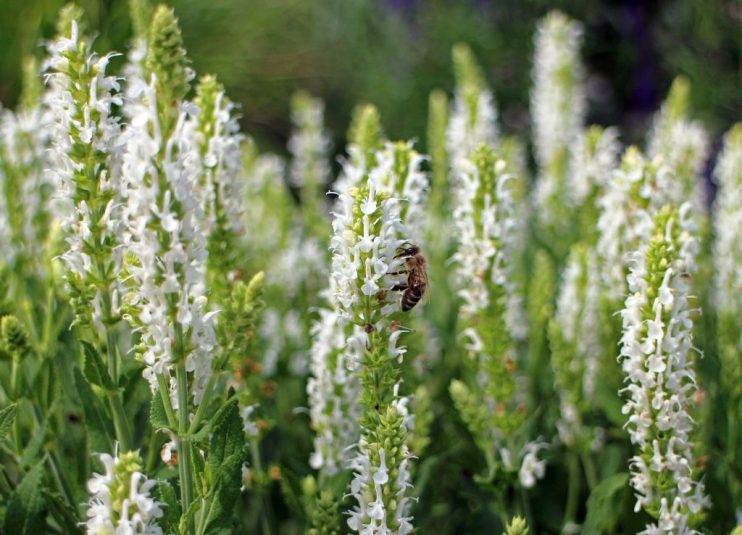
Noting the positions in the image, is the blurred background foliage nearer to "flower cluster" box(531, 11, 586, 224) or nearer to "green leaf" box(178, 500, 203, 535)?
"flower cluster" box(531, 11, 586, 224)

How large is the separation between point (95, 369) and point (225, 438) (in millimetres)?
411

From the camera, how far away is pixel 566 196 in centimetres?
482

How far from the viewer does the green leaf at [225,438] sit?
6.99ft

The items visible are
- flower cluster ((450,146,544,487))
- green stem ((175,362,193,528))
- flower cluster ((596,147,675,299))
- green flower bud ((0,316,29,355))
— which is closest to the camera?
green stem ((175,362,193,528))

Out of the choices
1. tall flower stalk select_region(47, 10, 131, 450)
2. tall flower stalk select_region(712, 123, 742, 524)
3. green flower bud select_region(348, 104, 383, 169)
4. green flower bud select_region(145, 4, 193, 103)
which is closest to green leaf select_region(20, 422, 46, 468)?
tall flower stalk select_region(47, 10, 131, 450)

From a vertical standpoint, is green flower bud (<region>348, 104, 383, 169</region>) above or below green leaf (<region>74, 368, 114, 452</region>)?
above

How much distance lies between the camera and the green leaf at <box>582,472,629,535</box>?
2.62m

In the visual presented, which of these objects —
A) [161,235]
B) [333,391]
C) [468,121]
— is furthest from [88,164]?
[468,121]

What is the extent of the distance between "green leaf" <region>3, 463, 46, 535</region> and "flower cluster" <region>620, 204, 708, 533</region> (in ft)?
5.17

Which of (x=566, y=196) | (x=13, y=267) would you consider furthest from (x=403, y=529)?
(x=566, y=196)

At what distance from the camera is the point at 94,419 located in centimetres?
250

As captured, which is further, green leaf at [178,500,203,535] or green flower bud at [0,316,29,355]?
green flower bud at [0,316,29,355]

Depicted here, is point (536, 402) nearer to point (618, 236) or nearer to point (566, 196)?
point (618, 236)

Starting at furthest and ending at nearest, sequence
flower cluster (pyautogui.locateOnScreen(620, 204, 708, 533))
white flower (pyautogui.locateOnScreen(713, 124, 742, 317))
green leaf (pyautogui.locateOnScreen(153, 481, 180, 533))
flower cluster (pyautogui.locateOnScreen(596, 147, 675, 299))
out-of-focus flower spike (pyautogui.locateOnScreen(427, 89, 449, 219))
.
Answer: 1. out-of-focus flower spike (pyautogui.locateOnScreen(427, 89, 449, 219))
2. white flower (pyautogui.locateOnScreen(713, 124, 742, 317))
3. flower cluster (pyautogui.locateOnScreen(596, 147, 675, 299))
4. flower cluster (pyautogui.locateOnScreen(620, 204, 708, 533))
5. green leaf (pyautogui.locateOnScreen(153, 481, 180, 533))
